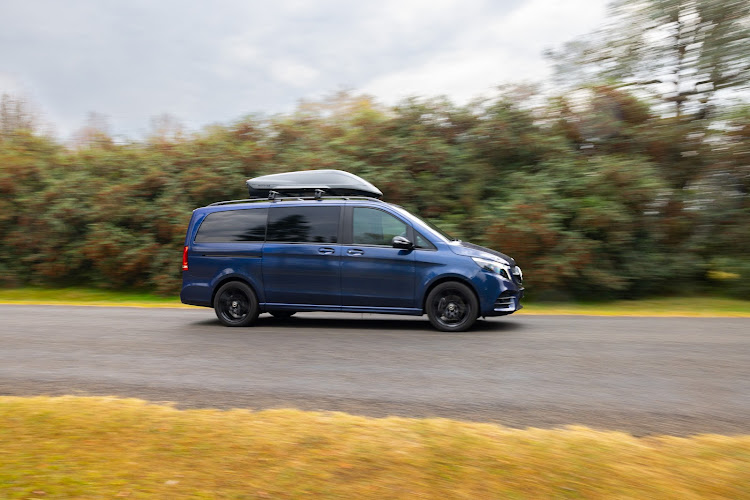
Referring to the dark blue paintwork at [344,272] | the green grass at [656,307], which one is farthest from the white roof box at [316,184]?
the green grass at [656,307]

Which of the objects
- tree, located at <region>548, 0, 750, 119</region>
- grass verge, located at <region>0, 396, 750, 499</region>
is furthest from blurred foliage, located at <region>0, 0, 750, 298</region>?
grass verge, located at <region>0, 396, 750, 499</region>

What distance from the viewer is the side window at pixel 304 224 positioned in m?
10.4

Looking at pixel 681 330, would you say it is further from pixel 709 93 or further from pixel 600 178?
pixel 709 93

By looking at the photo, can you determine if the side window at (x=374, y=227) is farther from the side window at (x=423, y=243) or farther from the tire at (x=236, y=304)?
the tire at (x=236, y=304)

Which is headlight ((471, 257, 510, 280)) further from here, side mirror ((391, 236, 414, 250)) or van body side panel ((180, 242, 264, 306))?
van body side panel ((180, 242, 264, 306))

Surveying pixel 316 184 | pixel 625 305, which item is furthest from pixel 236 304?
pixel 625 305

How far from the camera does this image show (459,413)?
17.6 ft

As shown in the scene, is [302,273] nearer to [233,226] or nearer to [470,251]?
[233,226]

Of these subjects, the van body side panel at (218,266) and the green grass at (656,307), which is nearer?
the van body side panel at (218,266)

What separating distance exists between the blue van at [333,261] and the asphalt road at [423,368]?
0.45 meters

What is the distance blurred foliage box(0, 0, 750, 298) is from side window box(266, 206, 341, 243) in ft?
18.5

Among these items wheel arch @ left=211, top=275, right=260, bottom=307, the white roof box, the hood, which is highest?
the white roof box

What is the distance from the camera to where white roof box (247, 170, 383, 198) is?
11.0m

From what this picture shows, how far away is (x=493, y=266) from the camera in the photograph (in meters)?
9.65
